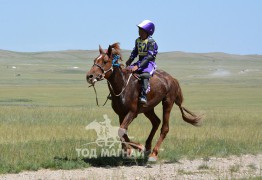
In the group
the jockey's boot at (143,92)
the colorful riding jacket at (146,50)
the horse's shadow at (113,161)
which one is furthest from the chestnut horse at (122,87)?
the colorful riding jacket at (146,50)

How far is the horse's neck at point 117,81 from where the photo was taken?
11406mm

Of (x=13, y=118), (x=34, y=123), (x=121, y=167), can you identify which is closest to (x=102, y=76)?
(x=121, y=167)

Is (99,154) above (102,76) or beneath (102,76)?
beneath

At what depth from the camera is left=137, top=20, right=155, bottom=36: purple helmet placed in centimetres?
1169

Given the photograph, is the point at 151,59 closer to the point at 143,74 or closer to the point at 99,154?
the point at 143,74

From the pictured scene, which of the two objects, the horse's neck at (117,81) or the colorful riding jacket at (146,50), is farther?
the colorful riding jacket at (146,50)

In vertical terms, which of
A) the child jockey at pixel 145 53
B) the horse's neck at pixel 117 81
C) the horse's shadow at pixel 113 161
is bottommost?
the horse's shadow at pixel 113 161

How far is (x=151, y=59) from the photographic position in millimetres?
11719

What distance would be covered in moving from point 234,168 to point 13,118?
1479cm

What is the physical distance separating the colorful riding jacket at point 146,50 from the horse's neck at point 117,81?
0.51 meters

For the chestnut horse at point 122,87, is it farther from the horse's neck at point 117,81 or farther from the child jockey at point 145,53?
the child jockey at point 145,53

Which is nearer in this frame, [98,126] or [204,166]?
[204,166]

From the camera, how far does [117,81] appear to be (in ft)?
37.5

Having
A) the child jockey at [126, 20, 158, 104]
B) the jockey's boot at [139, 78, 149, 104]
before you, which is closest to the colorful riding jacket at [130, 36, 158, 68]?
the child jockey at [126, 20, 158, 104]
